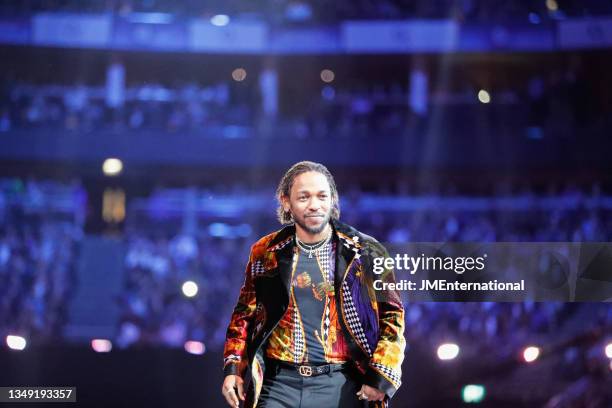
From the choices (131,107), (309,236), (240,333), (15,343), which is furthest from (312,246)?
(131,107)

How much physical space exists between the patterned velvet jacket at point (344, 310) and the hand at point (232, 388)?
2cm

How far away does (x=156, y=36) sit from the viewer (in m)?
8.09

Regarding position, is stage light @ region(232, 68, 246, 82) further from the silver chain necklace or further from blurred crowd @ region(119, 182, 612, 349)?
the silver chain necklace

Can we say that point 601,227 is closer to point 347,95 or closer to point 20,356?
point 347,95

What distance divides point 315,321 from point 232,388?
13.6 inches

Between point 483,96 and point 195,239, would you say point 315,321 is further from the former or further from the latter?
point 195,239

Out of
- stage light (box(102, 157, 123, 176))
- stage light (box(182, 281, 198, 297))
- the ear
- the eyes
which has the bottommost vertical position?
the eyes

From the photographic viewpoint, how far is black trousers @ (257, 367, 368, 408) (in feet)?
7.16

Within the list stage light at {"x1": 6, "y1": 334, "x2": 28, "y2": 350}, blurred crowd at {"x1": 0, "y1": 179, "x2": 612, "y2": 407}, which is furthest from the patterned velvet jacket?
blurred crowd at {"x1": 0, "y1": 179, "x2": 612, "y2": 407}

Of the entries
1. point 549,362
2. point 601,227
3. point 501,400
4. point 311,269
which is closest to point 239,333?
point 311,269

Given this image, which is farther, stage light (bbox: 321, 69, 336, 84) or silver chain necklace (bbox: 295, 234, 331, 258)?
stage light (bbox: 321, 69, 336, 84)

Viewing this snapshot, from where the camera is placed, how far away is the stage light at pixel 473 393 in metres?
4.57

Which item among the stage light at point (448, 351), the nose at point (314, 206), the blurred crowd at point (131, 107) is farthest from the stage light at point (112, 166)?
the nose at point (314, 206)

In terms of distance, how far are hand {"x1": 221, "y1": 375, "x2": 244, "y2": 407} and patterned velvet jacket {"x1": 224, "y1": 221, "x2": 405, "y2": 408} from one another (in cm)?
2
